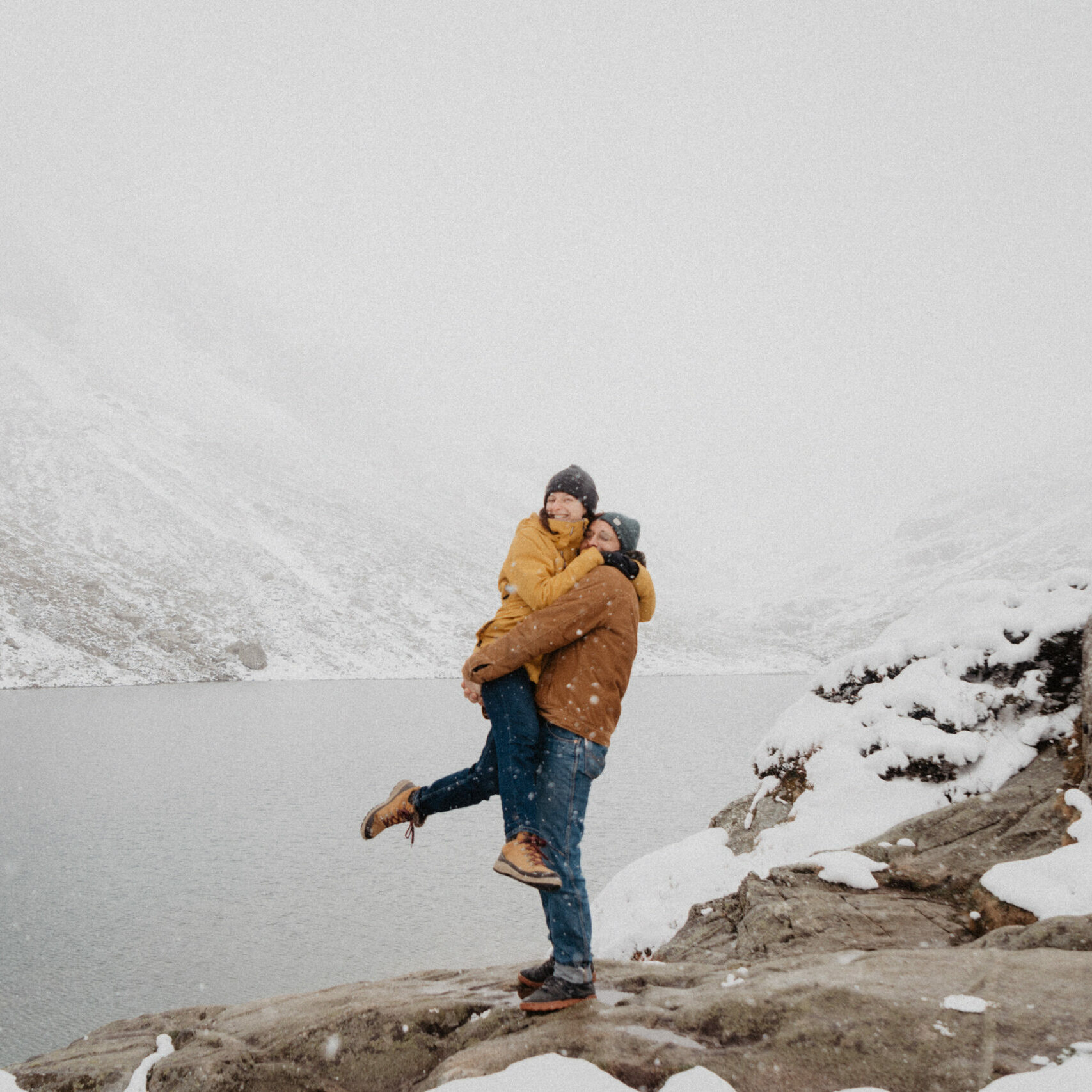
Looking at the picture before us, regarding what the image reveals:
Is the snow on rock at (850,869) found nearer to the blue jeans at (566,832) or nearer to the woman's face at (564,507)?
the blue jeans at (566,832)

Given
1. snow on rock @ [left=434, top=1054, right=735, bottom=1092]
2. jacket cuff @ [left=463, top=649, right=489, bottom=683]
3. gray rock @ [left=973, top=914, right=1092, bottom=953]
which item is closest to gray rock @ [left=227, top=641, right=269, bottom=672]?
jacket cuff @ [left=463, top=649, right=489, bottom=683]

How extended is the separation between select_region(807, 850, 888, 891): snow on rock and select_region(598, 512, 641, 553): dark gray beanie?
3.86 m

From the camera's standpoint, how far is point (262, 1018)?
457cm

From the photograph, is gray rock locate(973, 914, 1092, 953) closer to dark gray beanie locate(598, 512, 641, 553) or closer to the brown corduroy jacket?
the brown corduroy jacket

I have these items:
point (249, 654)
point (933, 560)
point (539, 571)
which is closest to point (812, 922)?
point (539, 571)

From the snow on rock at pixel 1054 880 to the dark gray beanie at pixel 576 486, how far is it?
3847 mm

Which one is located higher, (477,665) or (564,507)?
(564,507)

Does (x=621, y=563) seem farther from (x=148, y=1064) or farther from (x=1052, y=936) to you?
(x=148, y=1064)

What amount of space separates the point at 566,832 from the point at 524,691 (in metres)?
0.83

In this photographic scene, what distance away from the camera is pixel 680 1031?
11.0 ft

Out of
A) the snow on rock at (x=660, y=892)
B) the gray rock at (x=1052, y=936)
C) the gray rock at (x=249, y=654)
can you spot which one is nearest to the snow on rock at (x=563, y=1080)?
the gray rock at (x=1052, y=936)

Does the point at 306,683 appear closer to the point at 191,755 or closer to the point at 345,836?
the point at 191,755

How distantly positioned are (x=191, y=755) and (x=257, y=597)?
2280 inches

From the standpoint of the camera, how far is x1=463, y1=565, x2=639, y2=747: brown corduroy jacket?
4043mm
